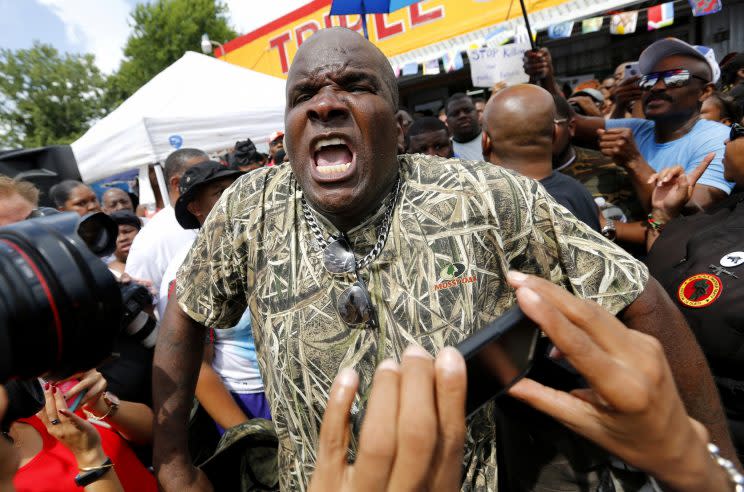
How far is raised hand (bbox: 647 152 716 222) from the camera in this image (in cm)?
225

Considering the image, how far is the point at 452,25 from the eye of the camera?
436 inches

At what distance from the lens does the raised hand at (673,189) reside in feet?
7.37

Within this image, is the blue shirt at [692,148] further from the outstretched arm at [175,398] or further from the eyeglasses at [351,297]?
the outstretched arm at [175,398]

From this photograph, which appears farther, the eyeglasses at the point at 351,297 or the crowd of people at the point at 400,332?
the eyeglasses at the point at 351,297

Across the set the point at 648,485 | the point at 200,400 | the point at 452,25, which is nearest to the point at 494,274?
the point at 648,485

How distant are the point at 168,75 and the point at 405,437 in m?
9.59

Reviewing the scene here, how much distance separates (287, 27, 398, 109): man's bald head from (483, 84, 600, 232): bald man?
1.08 metres

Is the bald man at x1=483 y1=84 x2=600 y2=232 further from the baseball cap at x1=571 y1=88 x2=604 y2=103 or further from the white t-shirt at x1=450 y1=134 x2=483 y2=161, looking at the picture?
the baseball cap at x1=571 y1=88 x2=604 y2=103

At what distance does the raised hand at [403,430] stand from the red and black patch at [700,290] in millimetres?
1524

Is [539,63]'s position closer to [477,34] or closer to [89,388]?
[89,388]

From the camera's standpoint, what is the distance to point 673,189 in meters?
2.29

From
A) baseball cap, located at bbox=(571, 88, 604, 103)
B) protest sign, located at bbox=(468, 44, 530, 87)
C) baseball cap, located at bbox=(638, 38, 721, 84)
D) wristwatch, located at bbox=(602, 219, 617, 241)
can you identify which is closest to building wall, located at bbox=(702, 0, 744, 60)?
baseball cap, located at bbox=(571, 88, 604, 103)

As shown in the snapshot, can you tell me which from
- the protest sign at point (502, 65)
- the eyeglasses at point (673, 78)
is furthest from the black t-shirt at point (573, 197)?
the protest sign at point (502, 65)

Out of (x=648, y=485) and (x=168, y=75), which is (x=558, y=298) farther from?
(x=168, y=75)
